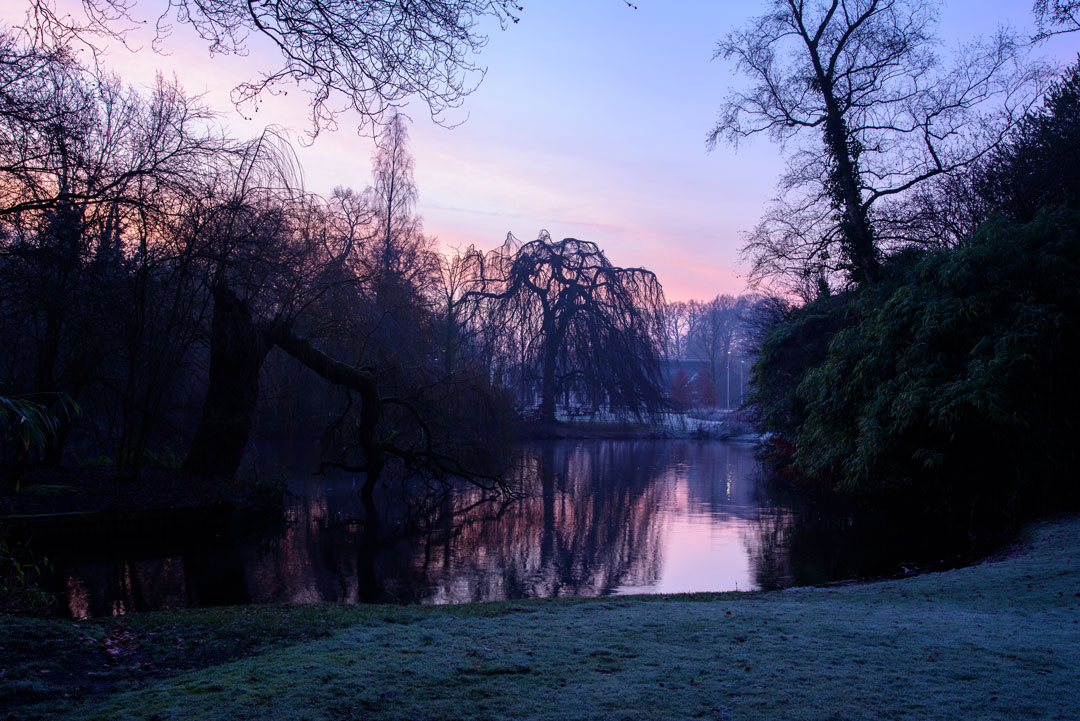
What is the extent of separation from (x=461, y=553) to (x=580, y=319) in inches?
729

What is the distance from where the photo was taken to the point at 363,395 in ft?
47.1

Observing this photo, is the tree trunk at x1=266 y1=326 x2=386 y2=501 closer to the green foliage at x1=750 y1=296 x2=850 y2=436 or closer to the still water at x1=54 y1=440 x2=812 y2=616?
the still water at x1=54 y1=440 x2=812 y2=616

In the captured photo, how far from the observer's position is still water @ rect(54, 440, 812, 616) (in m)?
8.63

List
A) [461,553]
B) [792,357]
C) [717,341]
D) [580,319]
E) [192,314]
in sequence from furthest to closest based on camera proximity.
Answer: [717,341]
[580,319]
[792,357]
[192,314]
[461,553]

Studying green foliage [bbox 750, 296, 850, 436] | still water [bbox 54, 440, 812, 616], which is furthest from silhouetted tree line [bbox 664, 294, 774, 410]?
still water [bbox 54, 440, 812, 616]

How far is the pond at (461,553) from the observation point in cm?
864

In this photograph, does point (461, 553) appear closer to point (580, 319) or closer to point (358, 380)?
point (358, 380)

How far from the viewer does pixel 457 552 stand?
10867 millimetres

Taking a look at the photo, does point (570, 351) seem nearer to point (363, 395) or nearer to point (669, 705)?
point (363, 395)

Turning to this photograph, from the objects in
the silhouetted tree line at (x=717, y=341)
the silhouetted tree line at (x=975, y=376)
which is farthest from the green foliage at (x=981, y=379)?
the silhouetted tree line at (x=717, y=341)

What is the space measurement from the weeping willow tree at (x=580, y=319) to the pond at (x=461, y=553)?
10.6m

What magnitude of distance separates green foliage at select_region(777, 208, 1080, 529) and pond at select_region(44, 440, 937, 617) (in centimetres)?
242

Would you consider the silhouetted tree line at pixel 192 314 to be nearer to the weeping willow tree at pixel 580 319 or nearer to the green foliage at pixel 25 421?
the green foliage at pixel 25 421

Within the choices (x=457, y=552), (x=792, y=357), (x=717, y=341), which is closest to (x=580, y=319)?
(x=792, y=357)
